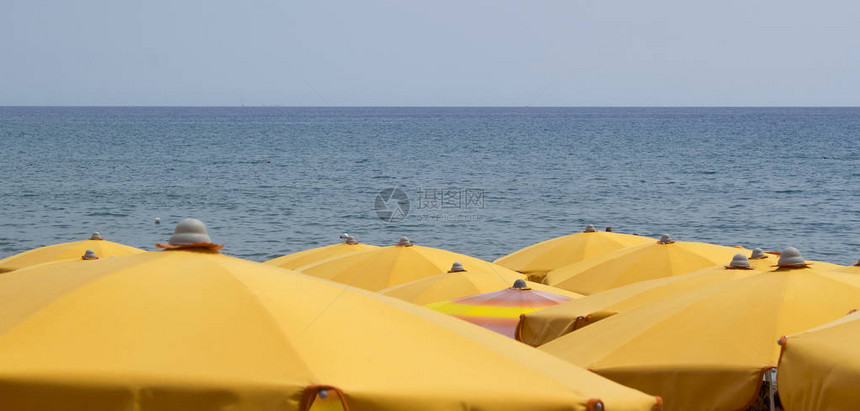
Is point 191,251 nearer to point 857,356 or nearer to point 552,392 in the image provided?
point 552,392

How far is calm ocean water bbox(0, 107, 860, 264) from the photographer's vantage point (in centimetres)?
3250

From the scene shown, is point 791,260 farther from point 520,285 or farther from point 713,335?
point 520,285

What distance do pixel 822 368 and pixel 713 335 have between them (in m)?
1.40

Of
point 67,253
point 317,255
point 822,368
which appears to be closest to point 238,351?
point 822,368

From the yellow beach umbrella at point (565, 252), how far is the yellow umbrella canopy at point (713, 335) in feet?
26.1

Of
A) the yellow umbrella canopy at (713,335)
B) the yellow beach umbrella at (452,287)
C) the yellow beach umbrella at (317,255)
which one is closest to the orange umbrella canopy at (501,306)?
the yellow beach umbrella at (452,287)

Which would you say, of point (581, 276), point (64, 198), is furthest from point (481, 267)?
point (64, 198)

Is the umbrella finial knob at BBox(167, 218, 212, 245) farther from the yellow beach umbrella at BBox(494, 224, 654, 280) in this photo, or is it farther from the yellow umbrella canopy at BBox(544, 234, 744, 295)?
the yellow beach umbrella at BBox(494, 224, 654, 280)

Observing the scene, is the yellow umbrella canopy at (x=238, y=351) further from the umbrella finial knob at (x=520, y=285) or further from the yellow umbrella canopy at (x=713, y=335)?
the umbrella finial knob at (x=520, y=285)

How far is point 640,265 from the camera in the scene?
1241 centimetres

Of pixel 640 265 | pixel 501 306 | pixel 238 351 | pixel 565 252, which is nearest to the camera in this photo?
pixel 238 351

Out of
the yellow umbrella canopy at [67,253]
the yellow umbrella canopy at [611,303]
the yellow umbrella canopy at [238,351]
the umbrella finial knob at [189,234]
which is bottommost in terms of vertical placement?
the yellow umbrella canopy at [67,253]

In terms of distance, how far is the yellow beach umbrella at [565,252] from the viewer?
50.1ft

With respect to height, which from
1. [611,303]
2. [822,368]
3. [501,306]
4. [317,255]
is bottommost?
[317,255]
